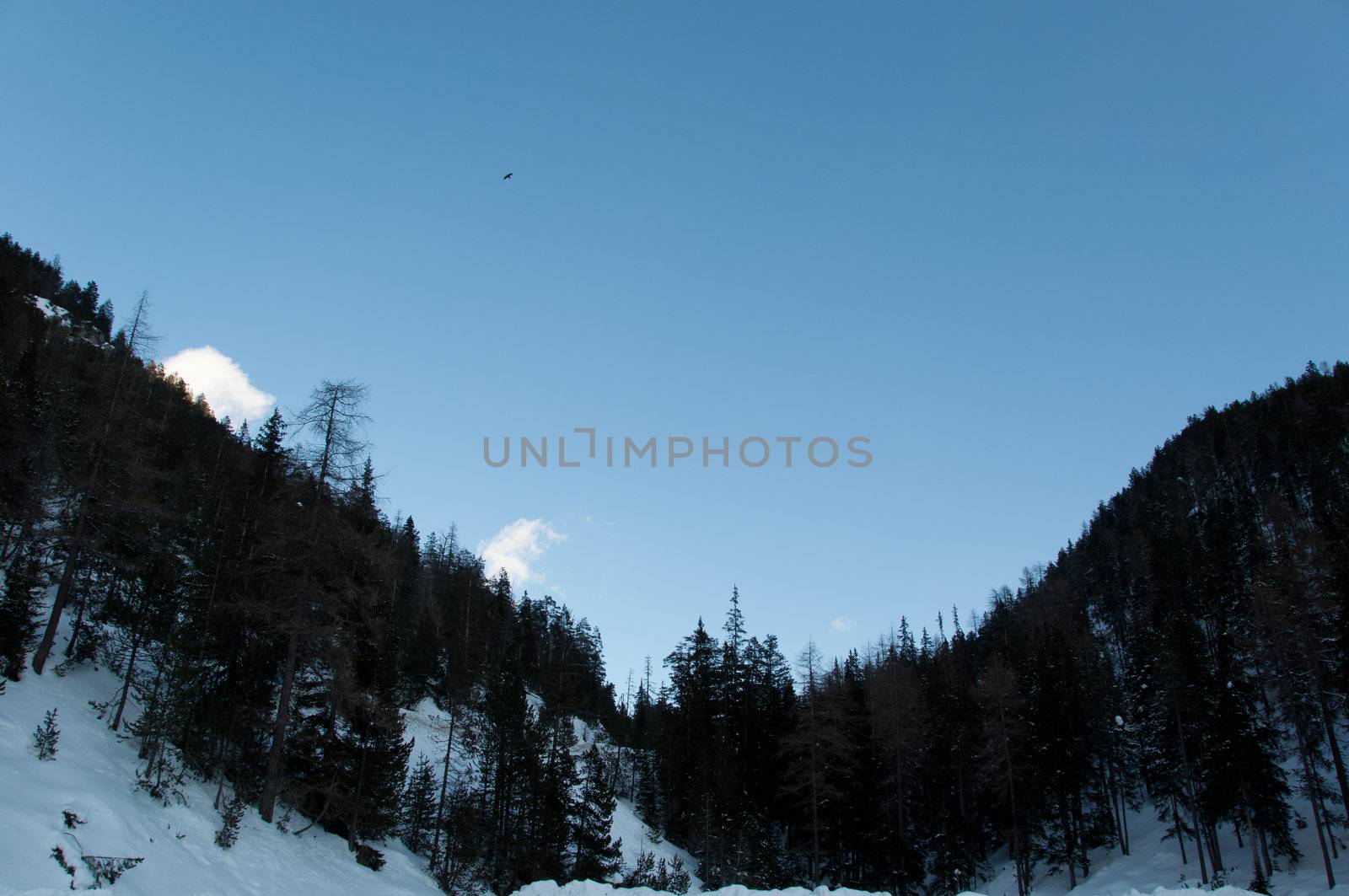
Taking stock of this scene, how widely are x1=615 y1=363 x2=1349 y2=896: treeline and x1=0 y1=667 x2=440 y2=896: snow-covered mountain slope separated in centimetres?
2981

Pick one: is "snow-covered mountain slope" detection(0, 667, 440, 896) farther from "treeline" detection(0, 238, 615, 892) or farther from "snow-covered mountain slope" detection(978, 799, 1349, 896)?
"snow-covered mountain slope" detection(978, 799, 1349, 896)

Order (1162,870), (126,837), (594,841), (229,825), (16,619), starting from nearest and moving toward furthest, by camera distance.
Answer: (126,837) < (229,825) < (16,619) < (594,841) < (1162,870)

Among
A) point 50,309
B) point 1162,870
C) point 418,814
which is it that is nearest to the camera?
point 418,814

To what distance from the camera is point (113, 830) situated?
15.9m

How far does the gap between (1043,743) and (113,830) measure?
5229 cm

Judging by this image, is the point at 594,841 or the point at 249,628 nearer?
the point at 249,628

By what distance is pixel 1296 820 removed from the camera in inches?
1639

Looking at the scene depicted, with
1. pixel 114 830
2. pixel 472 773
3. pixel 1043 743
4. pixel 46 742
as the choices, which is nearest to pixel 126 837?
pixel 114 830

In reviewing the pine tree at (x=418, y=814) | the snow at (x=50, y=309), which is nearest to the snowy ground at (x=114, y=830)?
the pine tree at (x=418, y=814)

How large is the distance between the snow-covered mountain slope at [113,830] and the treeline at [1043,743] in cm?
2981

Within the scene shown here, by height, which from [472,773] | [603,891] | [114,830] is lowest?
[603,891]

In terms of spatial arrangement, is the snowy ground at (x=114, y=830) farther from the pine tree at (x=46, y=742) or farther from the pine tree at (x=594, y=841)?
the pine tree at (x=594, y=841)

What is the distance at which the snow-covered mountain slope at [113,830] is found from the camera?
1381 cm

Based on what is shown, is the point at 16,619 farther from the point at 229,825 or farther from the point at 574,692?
the point at 574,692
